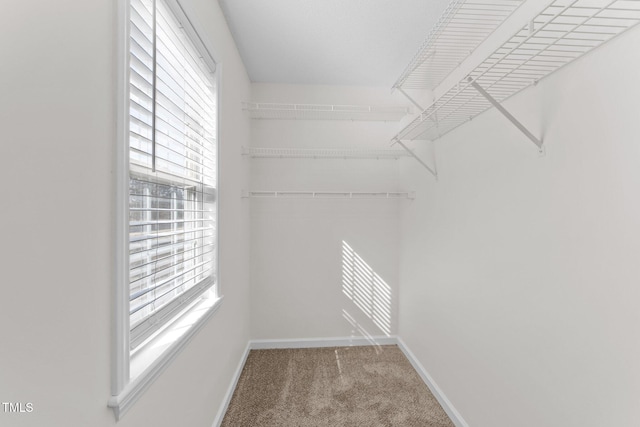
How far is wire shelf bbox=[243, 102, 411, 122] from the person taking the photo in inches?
98.2

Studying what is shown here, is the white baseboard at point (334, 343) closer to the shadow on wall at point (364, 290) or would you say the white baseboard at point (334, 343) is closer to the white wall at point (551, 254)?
the shadow on wall at point (364, 290)

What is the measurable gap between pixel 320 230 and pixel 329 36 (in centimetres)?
154

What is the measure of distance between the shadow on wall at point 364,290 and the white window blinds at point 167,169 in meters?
1.38

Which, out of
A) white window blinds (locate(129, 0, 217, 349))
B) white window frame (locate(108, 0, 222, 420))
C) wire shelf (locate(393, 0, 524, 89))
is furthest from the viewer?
wire shelf (locate(393, 0, 524, 89))

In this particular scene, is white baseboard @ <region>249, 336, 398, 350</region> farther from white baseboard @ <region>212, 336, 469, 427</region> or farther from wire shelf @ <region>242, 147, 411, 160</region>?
wire shelf @ <region>242, 147, 411, 160</region>

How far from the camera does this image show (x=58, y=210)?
0.62 m

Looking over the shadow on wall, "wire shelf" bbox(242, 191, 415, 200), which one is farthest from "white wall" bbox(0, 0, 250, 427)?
the shadow on wall

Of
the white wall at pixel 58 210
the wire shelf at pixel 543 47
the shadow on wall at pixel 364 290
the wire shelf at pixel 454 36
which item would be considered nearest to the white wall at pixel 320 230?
the shadow on wall at pixel 364 290

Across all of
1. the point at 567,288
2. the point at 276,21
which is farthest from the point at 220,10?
the point at 567,288

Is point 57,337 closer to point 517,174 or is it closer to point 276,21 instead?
point 517,174

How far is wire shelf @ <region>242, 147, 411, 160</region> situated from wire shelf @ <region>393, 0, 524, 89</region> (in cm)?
55

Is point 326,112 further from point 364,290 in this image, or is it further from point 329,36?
point 364,290

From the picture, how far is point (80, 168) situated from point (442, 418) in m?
2.24

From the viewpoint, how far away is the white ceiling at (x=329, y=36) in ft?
5.49
